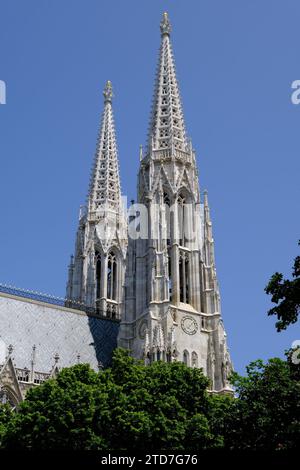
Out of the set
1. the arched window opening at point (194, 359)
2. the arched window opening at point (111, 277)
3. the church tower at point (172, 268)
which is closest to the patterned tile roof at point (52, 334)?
the church tower at point (172, 268)

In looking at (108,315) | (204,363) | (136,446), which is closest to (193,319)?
(204,363)

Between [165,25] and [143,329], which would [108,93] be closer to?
[165,25]

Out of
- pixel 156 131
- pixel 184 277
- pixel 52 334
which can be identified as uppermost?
pixel 156 131

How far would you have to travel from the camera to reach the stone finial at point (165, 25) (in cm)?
6600

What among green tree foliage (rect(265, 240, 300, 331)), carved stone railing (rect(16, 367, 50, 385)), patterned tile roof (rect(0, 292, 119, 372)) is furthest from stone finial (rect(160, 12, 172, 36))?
green tree foliage (rect(265, 240, 300, 331))

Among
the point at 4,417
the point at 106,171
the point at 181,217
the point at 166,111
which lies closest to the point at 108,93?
the point at 106,171

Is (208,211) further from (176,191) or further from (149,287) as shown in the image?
(149,287)

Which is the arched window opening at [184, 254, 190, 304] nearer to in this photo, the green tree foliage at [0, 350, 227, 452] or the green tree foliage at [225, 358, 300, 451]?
the green tree foliage at [0, 350, 227, 452]

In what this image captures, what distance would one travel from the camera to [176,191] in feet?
178

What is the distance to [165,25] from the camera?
66.4 metres

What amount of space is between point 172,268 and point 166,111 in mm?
14596

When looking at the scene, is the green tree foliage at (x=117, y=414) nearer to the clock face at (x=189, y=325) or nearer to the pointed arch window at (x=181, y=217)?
the clock face at (x=189, y=325)

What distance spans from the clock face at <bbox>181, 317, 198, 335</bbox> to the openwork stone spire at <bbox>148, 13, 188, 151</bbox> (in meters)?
13.5

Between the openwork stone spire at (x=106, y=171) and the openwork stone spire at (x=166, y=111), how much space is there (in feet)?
37.0
